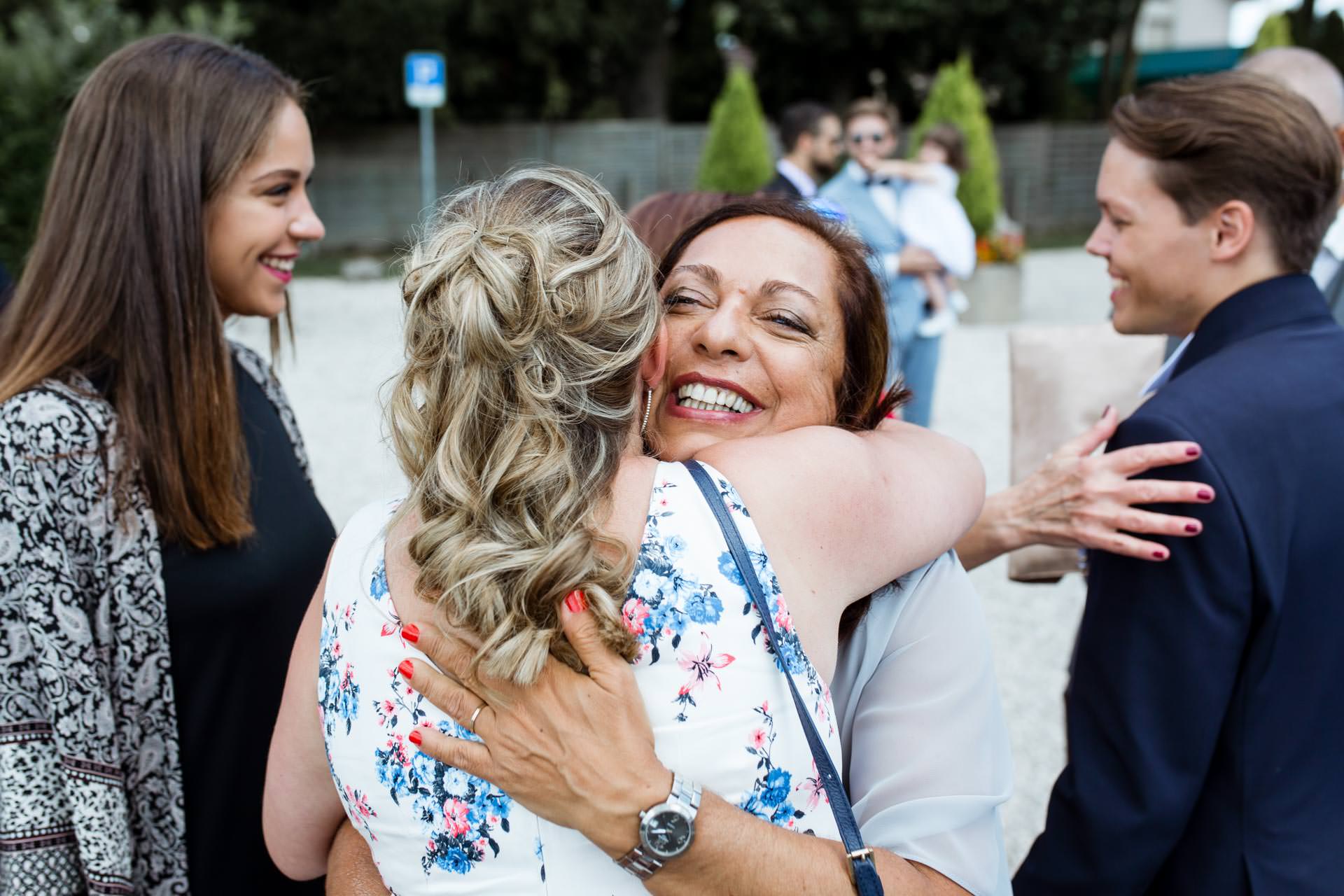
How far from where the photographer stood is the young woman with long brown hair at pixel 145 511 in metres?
1.84

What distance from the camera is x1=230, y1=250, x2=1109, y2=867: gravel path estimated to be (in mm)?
4289

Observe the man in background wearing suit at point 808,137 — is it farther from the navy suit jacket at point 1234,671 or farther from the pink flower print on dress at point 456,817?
the pink flower print on dress at point 456,817

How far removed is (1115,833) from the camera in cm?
169

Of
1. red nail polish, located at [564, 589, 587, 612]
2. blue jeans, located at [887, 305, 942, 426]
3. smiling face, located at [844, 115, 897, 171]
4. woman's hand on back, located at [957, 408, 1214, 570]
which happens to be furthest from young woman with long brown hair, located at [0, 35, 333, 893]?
smiling face, located at [844, 115, 897, 171]

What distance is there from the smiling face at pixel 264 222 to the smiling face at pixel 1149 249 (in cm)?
166

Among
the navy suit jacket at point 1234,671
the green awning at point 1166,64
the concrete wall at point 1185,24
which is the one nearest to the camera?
the navy suit jacket at point 1234,671

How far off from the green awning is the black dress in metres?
30.3

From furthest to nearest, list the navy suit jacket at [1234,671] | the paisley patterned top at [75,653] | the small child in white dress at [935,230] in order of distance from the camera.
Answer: the small child in white dress at [935,230]
the paisley patterned top at [75,653]
the navy suit jacket at [1234,671]

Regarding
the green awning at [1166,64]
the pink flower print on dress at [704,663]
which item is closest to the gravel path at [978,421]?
the pink flower print on dress at [704,663]

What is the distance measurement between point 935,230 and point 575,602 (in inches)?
281

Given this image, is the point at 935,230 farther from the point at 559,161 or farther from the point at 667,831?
the point at 559,161

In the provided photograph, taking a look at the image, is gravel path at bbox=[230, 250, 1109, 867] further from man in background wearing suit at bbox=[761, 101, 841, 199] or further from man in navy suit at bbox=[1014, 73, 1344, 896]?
man in background wearing suit at bbox=[761, 101, 841, 199]

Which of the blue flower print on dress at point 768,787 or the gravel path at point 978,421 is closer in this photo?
the blue flower print on dress at point 768,787

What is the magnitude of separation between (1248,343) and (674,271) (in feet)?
3.19
